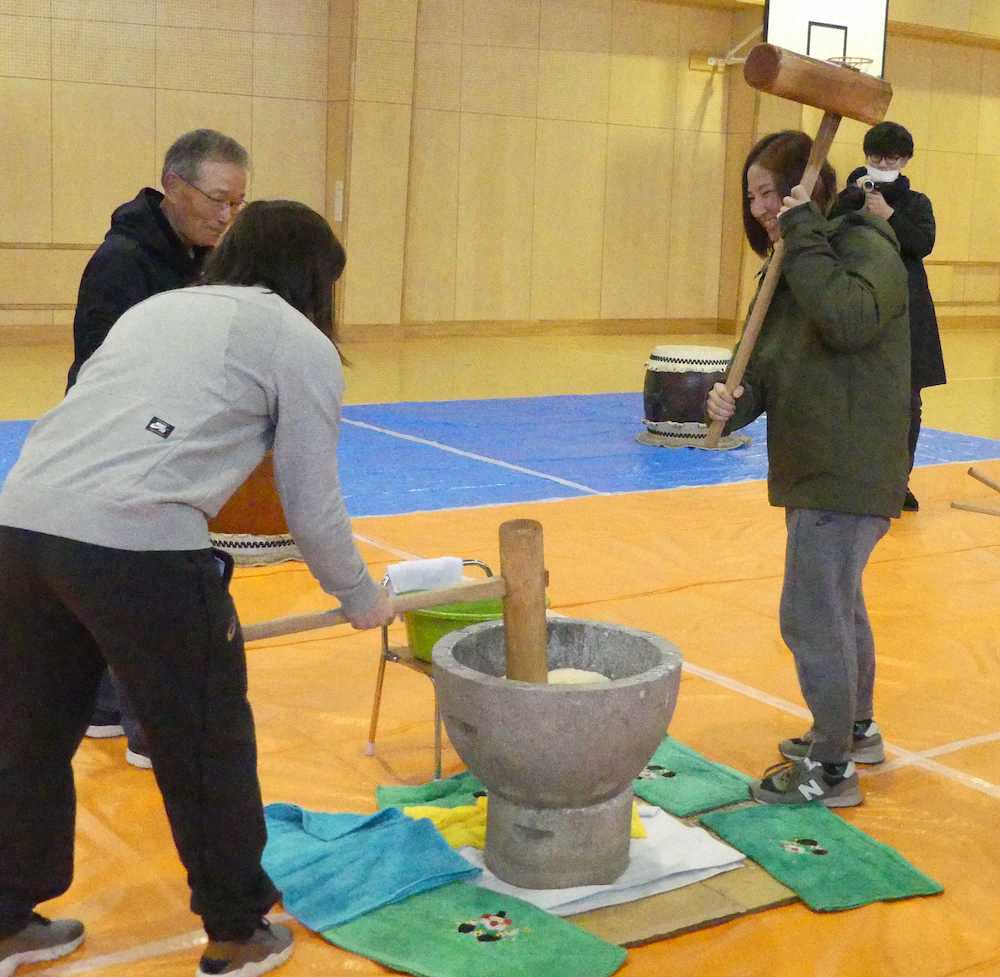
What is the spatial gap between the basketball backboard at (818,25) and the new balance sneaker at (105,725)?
1254 centimetres

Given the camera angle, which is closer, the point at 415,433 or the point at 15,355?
the point at 415,433

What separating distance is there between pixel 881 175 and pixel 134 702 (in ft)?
16.5

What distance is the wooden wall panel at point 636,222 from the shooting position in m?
16.6

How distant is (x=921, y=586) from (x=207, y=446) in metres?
4.10

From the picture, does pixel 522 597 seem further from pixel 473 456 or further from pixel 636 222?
pixel 636 222

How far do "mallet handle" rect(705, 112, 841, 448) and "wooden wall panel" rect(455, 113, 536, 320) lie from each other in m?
12.1

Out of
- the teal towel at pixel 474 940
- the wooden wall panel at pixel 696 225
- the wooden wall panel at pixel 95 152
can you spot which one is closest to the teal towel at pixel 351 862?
the teal towel at pixel 474 940

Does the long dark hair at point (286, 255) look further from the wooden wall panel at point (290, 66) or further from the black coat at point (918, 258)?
the wooden wall panel at point (290, 66)

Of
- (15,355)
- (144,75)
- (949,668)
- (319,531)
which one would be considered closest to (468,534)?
(949,668)

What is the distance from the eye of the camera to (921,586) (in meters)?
6.06

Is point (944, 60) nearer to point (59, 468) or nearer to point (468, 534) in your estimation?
point (468, 534)

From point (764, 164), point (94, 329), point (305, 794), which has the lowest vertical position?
point (305, 794)

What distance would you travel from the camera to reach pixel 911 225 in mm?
6844

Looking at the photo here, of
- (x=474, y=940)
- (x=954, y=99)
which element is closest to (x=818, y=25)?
(x=954, y=99)
